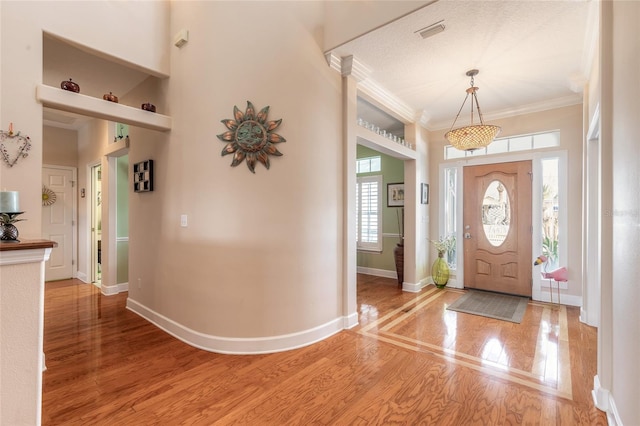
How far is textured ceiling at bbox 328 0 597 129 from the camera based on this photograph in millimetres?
2434

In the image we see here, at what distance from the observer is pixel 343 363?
248cm

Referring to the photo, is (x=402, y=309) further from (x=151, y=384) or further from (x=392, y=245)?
(x=151, y=384)

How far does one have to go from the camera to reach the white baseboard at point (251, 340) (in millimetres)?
2666

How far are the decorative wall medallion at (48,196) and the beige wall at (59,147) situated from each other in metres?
0.52

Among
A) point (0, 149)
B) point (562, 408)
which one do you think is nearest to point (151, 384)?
point (0, 149)

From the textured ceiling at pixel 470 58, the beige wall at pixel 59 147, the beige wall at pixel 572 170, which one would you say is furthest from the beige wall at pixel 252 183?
the beige wall at pixel 59 147

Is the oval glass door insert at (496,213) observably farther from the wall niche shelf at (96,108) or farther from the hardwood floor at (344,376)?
the wall niche shelf at (96,108)

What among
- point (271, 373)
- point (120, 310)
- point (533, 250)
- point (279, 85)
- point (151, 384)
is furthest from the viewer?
point (533, 250)

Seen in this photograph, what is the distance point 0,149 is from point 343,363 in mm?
3132

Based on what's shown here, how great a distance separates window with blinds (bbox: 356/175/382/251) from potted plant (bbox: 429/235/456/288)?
1.15 meters

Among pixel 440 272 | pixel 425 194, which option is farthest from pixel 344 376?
pixel 425 194

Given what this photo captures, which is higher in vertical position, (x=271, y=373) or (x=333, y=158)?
(x=333, y=158)

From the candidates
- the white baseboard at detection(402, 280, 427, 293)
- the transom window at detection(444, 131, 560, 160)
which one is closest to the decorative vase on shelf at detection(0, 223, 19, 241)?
A: the white baseboard at detection(402, 280, 427, 293)

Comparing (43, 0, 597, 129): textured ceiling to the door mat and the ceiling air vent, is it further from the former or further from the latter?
the door mat
